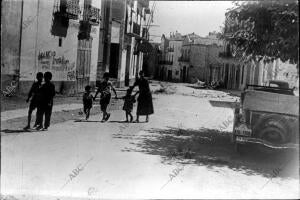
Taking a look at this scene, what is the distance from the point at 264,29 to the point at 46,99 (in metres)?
4.21

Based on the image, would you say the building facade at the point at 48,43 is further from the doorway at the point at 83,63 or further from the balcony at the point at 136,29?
the balcony at the point at 136,29

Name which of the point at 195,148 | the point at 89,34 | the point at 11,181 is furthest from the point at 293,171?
the point at 89,34

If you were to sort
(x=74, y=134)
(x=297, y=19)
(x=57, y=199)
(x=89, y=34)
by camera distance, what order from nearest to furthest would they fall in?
1. (x=57, y=199)
2. (x=297, y=19)
3. (x=74, y=134)
4. (x=89, y=34)

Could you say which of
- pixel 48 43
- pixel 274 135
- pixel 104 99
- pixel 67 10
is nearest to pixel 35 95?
pixel 48 43

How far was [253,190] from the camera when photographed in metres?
5.59

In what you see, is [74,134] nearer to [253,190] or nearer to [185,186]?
[185,186]

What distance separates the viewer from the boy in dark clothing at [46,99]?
684 cm

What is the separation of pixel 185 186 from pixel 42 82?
10.6 ft

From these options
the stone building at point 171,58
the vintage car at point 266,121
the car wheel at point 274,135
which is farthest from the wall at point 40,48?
the stone building at point 171,58

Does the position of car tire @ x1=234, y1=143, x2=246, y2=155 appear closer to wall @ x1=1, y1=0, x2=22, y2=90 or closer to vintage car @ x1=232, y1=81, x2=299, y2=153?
vintage car @ x1=232, y1=81, x2=299, y2=153

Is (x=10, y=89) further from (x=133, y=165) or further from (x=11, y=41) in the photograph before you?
(x=133, y=165)

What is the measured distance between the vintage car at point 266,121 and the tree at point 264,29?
2.78ft

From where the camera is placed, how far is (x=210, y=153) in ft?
24.5

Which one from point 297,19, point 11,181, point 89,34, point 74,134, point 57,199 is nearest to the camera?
point 57,199
